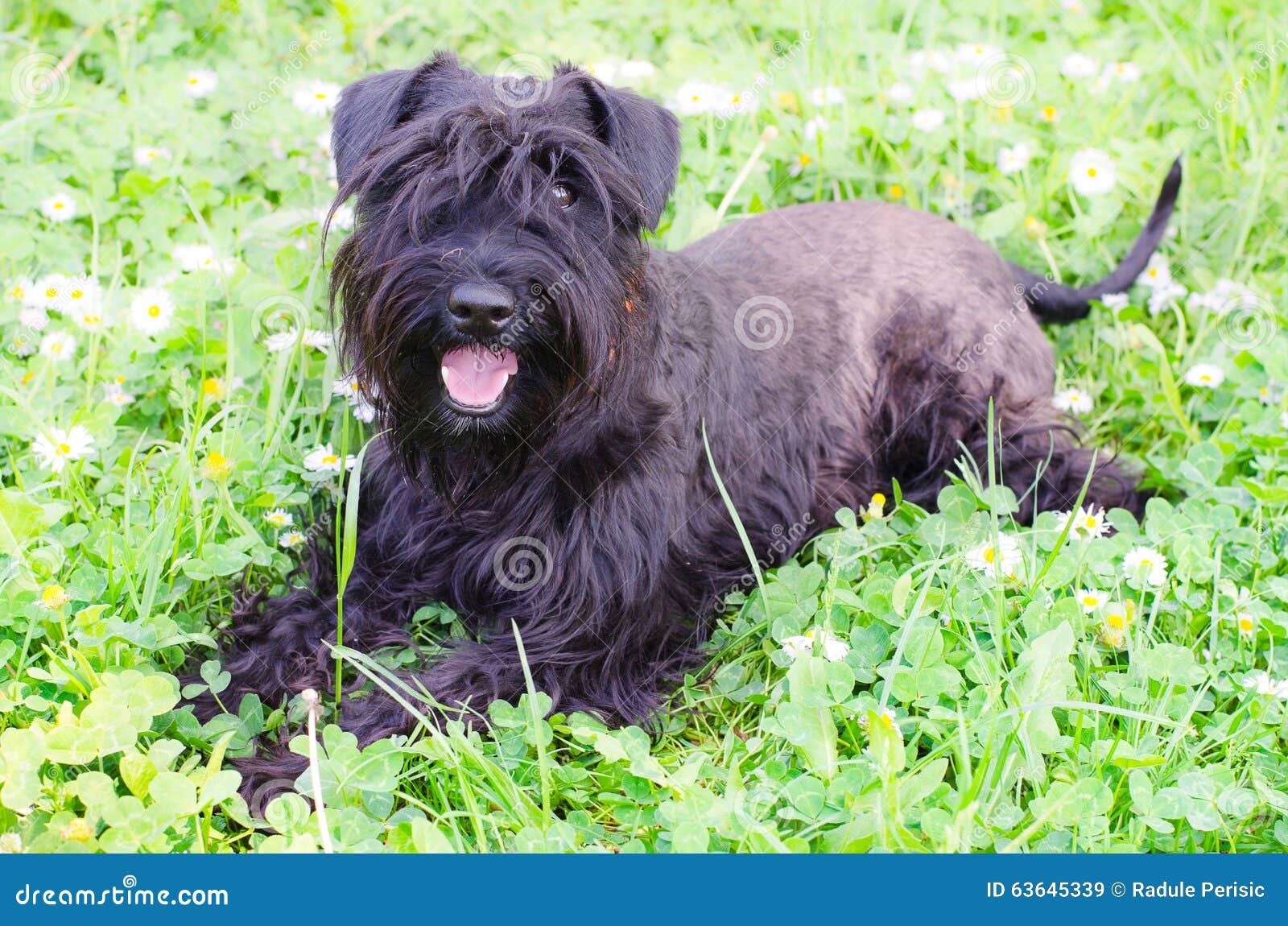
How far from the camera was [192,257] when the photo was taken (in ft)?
13.2

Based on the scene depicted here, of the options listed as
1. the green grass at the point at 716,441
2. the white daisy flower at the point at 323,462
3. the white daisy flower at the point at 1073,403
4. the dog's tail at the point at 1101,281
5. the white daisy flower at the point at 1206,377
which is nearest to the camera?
the green grass at the point at 716,441

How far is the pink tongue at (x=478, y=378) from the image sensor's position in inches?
103

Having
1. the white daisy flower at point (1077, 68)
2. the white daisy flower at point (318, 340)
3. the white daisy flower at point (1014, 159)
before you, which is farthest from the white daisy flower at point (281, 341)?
the white daisy flower at point (1077, 68)

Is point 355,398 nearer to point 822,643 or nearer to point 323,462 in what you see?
point 323,462

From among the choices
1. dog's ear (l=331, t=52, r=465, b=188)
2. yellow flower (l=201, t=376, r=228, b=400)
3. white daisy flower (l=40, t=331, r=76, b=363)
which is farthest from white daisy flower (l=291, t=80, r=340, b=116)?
dog's ear (l=331, t=52, r=465, b=188)

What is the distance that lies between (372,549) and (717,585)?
3.18ft

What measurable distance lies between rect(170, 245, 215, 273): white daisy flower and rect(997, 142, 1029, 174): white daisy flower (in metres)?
3.07

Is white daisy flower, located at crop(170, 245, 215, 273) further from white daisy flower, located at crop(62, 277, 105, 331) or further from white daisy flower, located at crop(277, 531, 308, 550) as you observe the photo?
white daisy flower, located at crop(277, 531, 308, 550)

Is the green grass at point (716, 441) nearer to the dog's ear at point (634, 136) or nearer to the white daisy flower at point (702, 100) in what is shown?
the white daisy flower at point (702, 100)

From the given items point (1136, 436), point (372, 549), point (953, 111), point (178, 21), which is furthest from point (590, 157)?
point (178, 21)

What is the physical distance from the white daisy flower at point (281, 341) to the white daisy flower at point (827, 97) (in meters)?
2.51

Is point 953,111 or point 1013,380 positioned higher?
point 953,111
